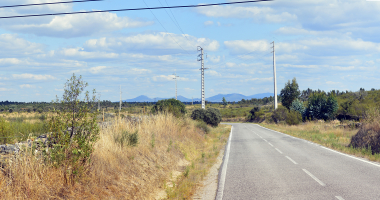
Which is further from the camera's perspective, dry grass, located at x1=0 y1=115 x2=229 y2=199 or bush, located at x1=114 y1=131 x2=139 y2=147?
bush, located at x1=114 y1=131 x2=139 y2=147

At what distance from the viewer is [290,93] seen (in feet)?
252

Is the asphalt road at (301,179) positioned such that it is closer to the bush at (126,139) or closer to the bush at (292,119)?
the bush at (126,139)

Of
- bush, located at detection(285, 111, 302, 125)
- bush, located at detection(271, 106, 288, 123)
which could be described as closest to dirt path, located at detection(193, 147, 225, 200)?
bush, located at detection(285, 111, 302, 125)

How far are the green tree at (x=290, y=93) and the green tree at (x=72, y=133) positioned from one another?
7489 cm

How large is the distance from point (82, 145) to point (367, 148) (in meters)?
13.2

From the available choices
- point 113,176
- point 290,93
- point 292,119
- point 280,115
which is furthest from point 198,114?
point 290,93

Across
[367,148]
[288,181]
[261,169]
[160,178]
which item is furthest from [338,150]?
[160,178]

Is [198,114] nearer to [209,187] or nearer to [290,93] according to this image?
[209,187]

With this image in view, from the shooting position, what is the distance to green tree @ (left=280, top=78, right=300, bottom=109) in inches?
2985

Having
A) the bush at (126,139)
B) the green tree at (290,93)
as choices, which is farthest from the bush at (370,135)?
the green tree at (290,93)

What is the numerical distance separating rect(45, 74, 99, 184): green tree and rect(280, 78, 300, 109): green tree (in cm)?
7489

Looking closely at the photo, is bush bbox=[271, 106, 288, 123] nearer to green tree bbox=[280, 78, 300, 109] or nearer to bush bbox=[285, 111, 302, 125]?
bush bbox=[285, 111, 302, 125]

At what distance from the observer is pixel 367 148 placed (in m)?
13.9

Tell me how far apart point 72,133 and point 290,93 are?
249 feet
